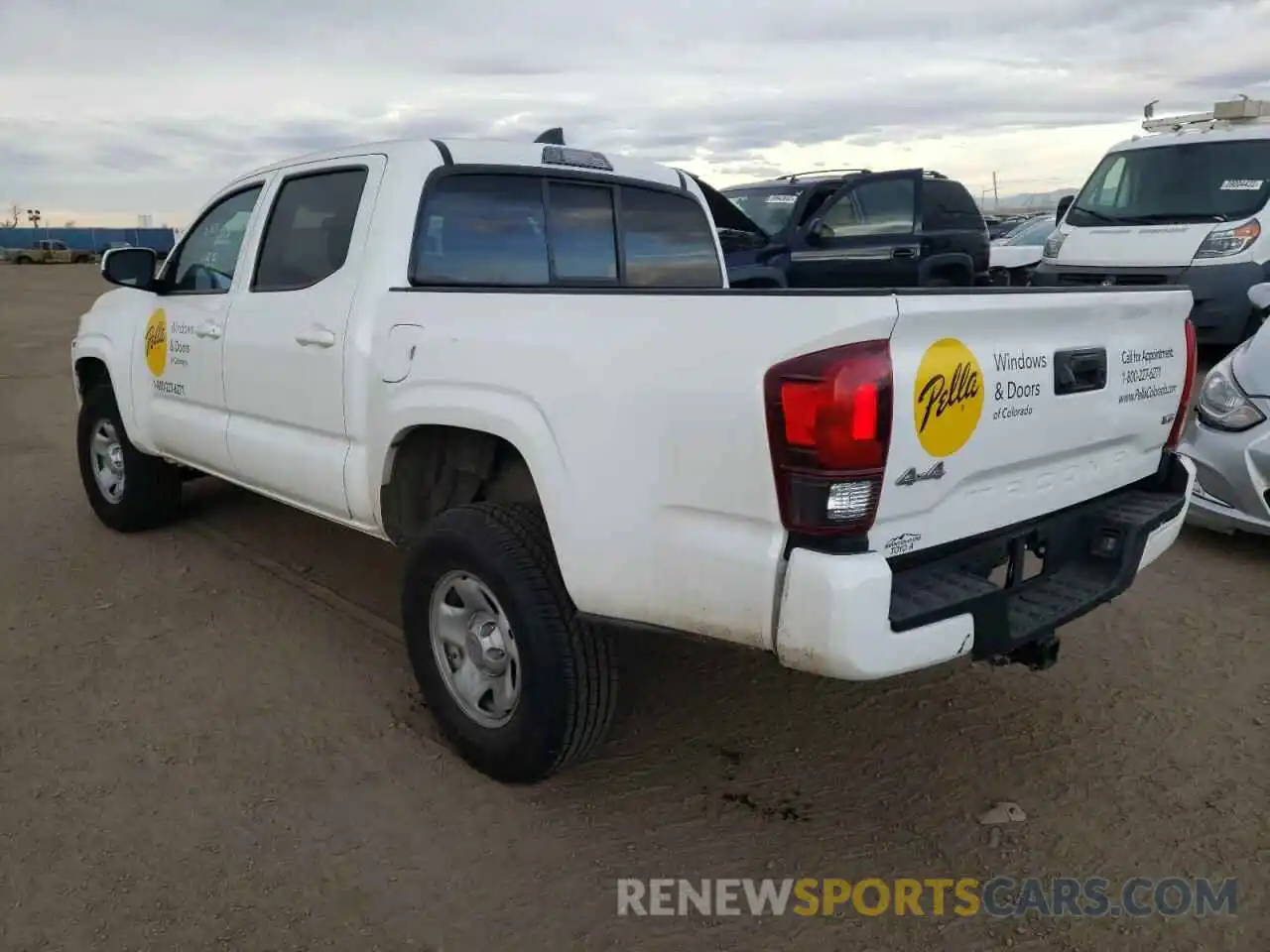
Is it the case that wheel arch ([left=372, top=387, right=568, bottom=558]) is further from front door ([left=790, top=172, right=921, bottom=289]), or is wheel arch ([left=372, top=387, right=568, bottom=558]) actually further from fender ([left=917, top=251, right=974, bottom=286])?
fender ([left=917, top=251, right=974, bottom=286])

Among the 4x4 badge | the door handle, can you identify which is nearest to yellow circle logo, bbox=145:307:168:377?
the door handle

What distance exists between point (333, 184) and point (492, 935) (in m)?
2.79

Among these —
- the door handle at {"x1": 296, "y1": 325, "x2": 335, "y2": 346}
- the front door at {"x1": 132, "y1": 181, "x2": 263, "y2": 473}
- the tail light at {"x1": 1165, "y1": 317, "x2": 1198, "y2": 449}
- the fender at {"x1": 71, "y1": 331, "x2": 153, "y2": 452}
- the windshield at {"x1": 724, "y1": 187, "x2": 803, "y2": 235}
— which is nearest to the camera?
the tail light at {"x1": 1165, "y1": 317, "x2": 1198, "y2": 449}

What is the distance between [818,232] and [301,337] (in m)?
7.76

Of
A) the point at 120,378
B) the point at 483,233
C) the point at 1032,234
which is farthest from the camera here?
the point at 1032,234

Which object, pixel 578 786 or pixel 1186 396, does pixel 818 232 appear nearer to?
pixel 1186 396

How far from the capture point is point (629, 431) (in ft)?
8.66

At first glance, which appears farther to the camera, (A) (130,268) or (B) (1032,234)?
(B) (1032,234)

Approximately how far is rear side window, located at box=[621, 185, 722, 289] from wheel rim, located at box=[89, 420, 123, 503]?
10.1ft

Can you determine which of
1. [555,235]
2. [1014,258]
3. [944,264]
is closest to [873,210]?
[944,264]

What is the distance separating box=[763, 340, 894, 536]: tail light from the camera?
2293 mm

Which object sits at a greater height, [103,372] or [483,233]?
[483,233]

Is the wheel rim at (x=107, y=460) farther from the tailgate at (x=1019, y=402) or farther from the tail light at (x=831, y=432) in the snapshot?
the tailgate at (x=1019, y=402)

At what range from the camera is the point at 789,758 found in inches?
134
